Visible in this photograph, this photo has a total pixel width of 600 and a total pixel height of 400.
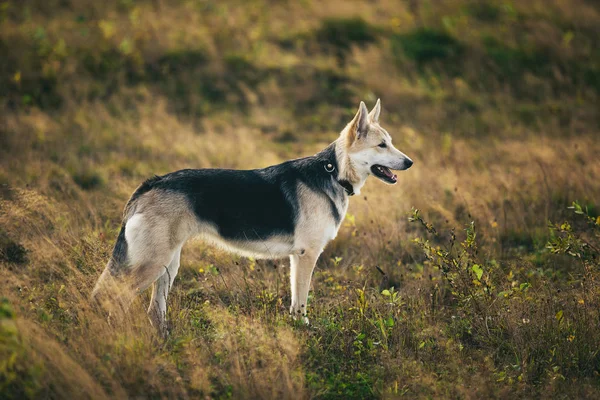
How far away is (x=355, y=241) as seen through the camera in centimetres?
688

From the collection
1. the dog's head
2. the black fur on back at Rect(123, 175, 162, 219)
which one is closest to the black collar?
the dog's head

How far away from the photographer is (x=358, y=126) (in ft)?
17.6

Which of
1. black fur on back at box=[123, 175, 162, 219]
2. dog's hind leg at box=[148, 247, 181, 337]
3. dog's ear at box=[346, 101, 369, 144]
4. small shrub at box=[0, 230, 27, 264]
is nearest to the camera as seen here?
black fur on back at box=[123, 175, 162, 219]

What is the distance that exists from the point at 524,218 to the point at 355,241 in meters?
2.64

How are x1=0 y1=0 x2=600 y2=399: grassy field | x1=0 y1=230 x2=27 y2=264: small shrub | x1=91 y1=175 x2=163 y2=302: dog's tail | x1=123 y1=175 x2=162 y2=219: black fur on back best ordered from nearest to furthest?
x1=0 y1=0 x2=600 y2=399: grassy field < x1=91 y1=175 x2=163 y2=302: dog's tail < x1=123 y1=175 x2=162 y2=219: black fur on back < x1=0 y1=230 x2=27 y2=264: small shrub

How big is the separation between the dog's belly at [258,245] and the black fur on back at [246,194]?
0.05m

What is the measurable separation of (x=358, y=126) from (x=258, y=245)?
1.61 metres

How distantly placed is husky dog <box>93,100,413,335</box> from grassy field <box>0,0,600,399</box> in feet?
1.37

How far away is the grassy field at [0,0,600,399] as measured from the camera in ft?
14.0

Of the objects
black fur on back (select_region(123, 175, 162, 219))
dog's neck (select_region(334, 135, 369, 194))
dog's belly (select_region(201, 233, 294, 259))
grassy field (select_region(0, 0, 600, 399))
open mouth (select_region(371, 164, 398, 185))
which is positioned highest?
black fur on back (select_region(123, 175, 162, 219))

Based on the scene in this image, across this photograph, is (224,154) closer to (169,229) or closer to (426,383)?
(169,229)

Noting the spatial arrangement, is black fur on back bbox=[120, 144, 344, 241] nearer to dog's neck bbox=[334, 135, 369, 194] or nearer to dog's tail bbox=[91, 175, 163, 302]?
dog's tail bbox=[91, 175, 163, 302]

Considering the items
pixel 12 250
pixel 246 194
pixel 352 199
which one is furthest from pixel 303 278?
pixel 12 250

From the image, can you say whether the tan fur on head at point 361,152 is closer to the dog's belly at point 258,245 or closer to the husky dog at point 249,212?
the husky dog at point 249,212
